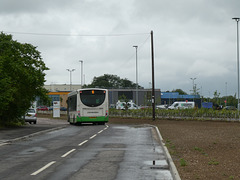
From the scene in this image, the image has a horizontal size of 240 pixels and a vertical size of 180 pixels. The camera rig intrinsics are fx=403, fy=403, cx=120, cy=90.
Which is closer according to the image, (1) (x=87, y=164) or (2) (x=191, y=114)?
(1) (x=87, y=164)

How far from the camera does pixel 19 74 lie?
29.2 metres

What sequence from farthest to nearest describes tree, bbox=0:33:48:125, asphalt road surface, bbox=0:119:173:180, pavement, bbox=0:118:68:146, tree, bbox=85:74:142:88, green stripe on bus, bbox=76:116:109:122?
tree, bbox=85:74:142:88 < green stripe on bus, bbox=76:116:109:122 < tree, bbox=0:33:48:125 < pavement, bbox=0:118:68:146 < asphalt road surface, bbox=0:119:173:180

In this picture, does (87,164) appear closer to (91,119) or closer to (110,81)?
(91,119)

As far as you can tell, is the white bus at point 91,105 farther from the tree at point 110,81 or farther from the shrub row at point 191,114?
the tree at point 110,81

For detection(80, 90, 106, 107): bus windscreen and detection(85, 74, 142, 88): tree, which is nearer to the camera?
detection(80, 90, 106, 107): bus windscreen

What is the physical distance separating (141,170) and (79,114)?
83.8ft

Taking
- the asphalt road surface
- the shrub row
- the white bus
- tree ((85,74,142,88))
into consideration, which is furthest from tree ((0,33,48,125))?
tree ((85,74,142,88))

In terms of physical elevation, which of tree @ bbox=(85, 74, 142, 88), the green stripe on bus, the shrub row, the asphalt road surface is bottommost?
the asphalt road surface

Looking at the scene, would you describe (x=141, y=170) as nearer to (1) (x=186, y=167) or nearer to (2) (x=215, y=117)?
(1) (x=186, y=167)

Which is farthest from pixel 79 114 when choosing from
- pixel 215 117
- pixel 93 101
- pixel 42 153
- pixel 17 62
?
pixel 42 153

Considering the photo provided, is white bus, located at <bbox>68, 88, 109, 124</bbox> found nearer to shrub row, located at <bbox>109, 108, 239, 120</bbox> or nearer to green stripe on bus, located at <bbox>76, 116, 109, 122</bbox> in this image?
green stripe on bus, located at <bbox>76, 116, 109, 122</bbox>

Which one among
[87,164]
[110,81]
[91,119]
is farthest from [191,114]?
[110,81]

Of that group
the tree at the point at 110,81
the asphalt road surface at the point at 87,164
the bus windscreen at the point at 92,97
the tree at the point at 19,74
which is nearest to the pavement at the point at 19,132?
the tree at the point at 19,74

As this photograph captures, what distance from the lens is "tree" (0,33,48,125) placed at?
27.9 meters
